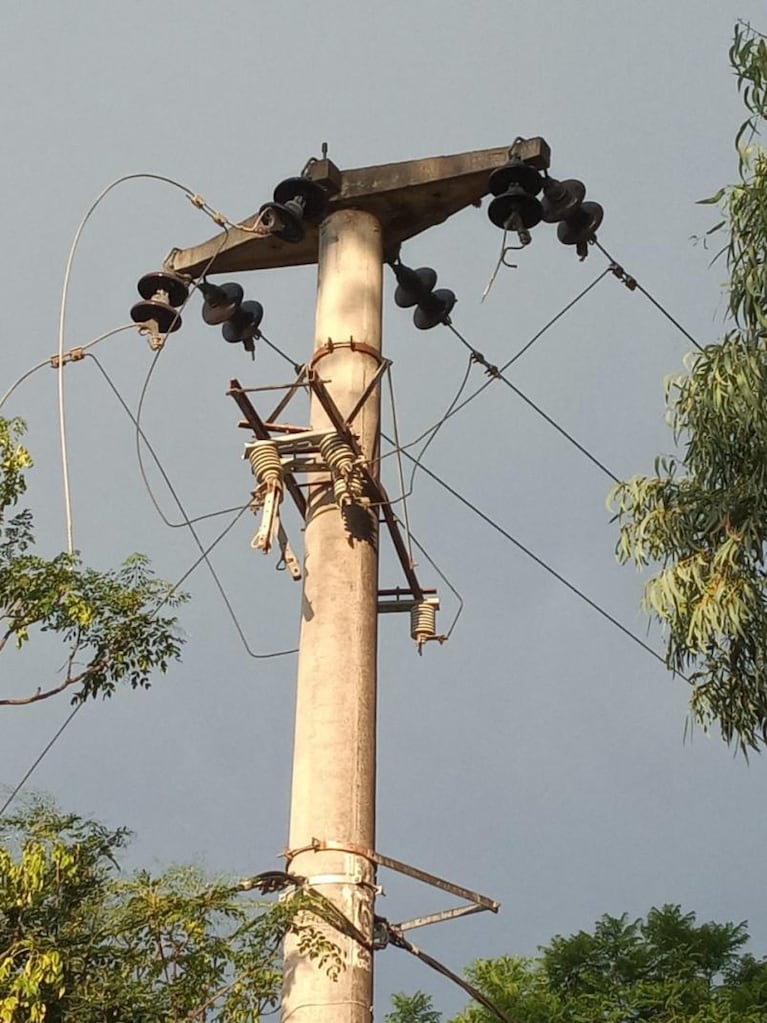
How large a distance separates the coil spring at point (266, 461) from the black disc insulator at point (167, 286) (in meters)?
→ 1.62

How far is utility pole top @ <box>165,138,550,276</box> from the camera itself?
374 inches

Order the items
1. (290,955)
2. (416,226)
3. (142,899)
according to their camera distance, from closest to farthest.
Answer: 1. (290,955)
2. (142,899)
3. (416,226)

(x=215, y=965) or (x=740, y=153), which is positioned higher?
(x=740, y=153)

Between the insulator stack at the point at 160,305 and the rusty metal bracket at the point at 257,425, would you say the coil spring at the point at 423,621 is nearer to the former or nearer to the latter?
the rusty metal bracket at the point at 257,425

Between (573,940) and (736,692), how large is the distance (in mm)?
10104

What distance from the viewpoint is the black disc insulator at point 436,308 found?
10531 millimetres

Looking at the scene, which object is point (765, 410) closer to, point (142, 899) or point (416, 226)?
point (416, 226)

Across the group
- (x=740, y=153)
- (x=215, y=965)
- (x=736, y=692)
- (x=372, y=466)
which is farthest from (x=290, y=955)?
(x=740, y=153)

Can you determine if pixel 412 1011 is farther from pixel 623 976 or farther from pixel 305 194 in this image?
pixel 305 194

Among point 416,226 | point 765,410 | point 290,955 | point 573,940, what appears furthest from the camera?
point 573,940

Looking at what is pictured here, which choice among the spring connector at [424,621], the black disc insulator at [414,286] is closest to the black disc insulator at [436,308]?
the black disc insulator at [414,286]

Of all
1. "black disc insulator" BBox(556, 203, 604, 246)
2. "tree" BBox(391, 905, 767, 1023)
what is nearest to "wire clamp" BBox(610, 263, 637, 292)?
"black disc insulator" BBox(556, 203, 604, 246)

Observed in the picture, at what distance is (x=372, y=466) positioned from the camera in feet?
28.8

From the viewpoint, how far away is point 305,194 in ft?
31.1
